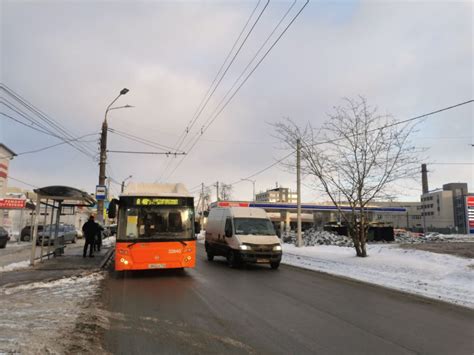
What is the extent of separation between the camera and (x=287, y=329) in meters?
6.42

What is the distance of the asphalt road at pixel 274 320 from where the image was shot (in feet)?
18.2

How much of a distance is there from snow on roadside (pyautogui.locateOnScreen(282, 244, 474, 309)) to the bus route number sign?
6.51m

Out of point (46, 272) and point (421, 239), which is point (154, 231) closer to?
point (46, 272)

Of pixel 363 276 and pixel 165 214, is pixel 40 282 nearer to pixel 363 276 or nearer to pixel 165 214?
pixel 165 214

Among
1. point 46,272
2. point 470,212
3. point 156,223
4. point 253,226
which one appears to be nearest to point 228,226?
point 253,226

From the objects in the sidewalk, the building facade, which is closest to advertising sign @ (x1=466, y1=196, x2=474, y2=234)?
the sidewalk

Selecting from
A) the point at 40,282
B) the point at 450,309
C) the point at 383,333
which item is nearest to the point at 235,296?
the point at 383,333

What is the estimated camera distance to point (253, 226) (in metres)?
16.2

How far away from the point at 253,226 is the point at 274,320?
9.26m

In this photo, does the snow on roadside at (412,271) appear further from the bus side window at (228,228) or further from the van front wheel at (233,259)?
the bus side window at (228,228)

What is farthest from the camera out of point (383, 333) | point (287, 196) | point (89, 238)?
point (287, 196)

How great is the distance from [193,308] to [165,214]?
5.04 metres

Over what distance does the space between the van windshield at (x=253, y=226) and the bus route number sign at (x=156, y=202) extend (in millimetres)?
3968

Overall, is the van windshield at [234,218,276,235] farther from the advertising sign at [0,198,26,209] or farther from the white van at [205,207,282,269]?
the advertising sign at [0,198,26,209]
